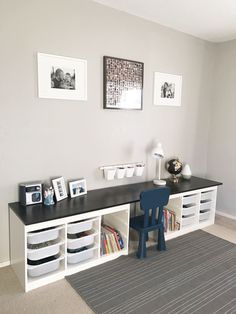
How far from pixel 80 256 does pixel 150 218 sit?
775mm

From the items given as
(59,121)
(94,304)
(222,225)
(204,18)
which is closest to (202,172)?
(222,225)

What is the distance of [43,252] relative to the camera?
2.11 m

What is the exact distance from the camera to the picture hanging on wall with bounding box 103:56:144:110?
2.76 m

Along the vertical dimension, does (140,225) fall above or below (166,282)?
above

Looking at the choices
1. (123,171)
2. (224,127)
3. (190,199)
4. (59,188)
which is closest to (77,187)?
(59,188)

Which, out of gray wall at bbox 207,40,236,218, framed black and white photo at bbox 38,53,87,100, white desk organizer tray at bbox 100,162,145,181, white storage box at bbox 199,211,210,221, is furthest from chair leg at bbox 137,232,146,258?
gray wall at bbox 207,40,236,218

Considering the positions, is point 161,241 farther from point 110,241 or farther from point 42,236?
point 42,236

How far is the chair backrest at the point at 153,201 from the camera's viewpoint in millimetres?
2447

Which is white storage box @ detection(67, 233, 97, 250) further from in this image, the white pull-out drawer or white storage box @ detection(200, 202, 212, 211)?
white storage box @ detection(200, 202, 212, 211)

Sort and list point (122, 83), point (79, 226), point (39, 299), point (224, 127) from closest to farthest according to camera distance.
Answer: point (39, 299) → point (79, 226) → point (122, 83) → point (224, 127)

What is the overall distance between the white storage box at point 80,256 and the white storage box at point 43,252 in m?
0.15

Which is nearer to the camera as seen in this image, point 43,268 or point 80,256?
point 43,268

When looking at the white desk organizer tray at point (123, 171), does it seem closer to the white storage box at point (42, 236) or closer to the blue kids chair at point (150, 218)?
the blue kids chair at point (150, 218)

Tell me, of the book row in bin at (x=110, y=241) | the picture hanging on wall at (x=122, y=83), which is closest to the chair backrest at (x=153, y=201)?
the book row in bin at (x=110, y=241)
